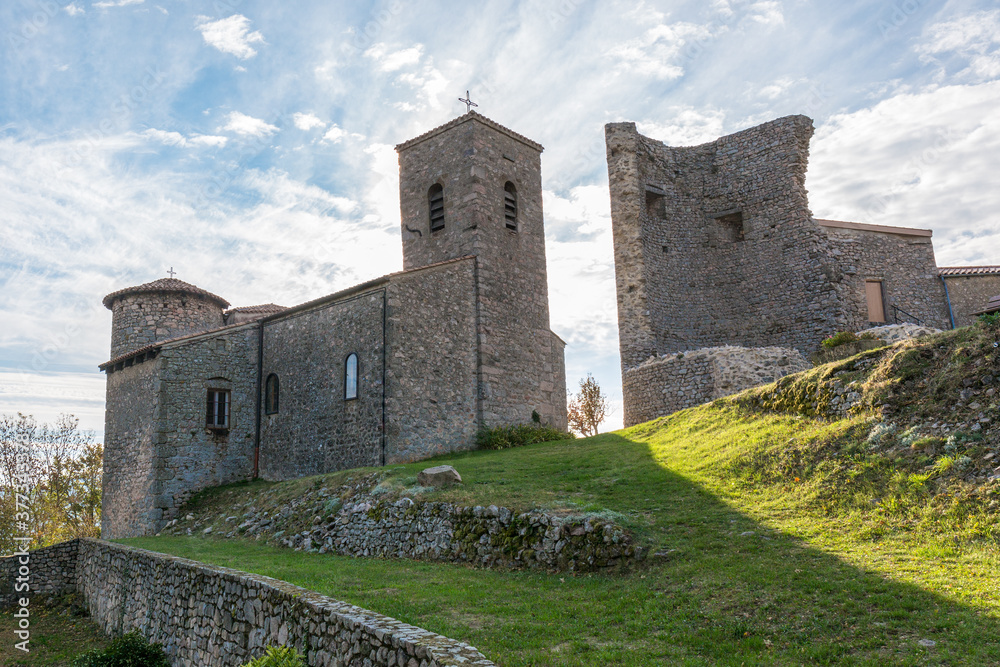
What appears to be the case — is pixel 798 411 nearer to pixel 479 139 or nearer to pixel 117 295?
pixel 479 139

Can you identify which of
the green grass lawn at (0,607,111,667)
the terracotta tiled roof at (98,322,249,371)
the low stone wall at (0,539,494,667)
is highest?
the terracotta tiled roof at (98,322,249,371)

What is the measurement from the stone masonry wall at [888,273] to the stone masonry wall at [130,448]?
23191mm

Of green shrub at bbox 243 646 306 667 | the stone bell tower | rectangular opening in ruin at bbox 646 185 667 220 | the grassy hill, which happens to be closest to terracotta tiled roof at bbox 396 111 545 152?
the stone bell tower

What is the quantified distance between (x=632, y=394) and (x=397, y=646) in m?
16.7

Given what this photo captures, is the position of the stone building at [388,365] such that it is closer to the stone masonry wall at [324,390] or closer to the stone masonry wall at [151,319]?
the stone masonry wall at [324,390]

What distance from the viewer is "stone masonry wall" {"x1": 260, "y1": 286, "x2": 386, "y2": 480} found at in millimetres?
19750

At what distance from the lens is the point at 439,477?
14.7 m

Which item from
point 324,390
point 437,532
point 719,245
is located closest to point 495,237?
point 324,390

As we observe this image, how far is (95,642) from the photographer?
50.6ft

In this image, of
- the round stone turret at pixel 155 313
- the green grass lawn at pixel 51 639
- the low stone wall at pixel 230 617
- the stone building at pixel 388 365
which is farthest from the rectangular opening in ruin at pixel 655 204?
the green grass lawn at pixel 51 639

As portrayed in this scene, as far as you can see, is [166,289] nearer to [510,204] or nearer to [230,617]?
[510,204]

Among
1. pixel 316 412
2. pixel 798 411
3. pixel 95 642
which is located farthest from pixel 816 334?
pixel 95 642

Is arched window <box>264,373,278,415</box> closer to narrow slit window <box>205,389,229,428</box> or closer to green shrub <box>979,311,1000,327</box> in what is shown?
narrow slit window <box>205,389,229,428</box>

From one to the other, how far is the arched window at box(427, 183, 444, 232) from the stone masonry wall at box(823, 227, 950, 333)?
44.9ft
